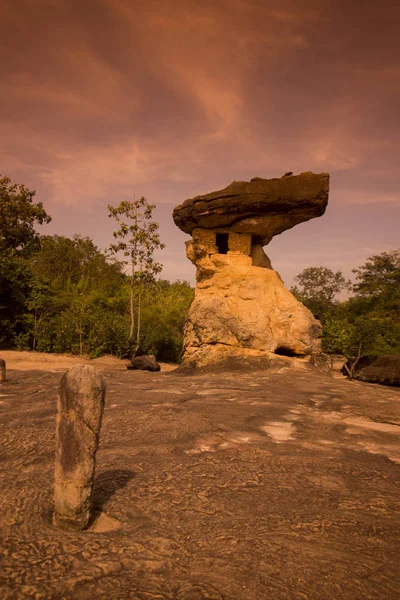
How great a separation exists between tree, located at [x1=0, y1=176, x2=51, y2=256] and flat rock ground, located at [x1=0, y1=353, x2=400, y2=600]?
1714cm

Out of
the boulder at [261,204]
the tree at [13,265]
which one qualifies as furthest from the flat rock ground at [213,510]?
the tree at [13,265]

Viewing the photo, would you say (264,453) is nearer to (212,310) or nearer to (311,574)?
(311,574)

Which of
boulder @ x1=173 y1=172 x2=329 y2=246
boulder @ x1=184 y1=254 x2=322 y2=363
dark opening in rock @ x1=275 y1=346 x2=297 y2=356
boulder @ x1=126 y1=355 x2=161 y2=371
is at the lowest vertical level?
boulder @ x1=126 y1=355 x2=161 y2=371

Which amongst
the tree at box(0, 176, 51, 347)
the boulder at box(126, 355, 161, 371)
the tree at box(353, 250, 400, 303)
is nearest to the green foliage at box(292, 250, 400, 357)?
the tree at box(353, 250, 400, 303)

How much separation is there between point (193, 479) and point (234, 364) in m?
6.32

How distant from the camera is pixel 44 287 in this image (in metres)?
15.3

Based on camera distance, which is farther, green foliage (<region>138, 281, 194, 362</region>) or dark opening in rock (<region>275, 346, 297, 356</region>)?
green foliage (<region>138, 281, 194, 362</region>)

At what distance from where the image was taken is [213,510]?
2070mm

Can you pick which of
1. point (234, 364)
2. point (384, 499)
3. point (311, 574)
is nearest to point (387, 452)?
point (384, 499)

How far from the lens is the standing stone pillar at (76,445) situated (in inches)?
74.2

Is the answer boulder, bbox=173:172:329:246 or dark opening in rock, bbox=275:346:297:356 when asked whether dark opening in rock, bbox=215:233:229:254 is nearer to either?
boulder, bbox=173:172:329:246

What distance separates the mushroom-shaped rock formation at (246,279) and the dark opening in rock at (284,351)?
2cm

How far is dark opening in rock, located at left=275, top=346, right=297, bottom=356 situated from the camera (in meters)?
8.94

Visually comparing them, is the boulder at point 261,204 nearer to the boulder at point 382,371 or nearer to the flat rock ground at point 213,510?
the boulder at point 382,371
